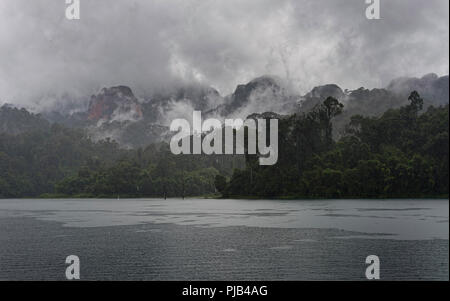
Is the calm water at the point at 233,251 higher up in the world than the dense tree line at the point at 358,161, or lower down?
lower down

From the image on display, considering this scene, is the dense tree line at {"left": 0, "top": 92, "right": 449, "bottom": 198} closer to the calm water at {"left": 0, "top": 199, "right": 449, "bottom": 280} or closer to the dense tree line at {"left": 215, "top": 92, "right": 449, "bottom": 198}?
the dense tree line at {"left": 215, "top": 92, "right": 449, "bottom": 198}

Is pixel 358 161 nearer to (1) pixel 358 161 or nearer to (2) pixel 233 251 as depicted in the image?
(1) pixel 358 161

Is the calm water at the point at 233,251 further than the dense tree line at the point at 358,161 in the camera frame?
No

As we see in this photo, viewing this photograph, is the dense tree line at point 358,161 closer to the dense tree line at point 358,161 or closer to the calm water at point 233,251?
the dense tree line at point 358,161

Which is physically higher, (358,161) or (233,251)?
(358,161)

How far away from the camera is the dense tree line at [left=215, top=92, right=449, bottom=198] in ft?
468

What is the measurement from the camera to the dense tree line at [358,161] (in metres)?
142

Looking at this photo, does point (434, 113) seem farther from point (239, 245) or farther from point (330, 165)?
point (239, 245)

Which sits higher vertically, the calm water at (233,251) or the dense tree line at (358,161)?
the dense tree line at (358,161)

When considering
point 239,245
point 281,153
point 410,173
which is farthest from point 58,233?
point 281,153

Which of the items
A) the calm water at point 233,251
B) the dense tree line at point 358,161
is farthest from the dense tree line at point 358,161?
the calm water at point 233,251

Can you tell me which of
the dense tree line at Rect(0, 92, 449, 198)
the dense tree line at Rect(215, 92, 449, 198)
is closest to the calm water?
the dense tree line at Rect(215, 92, 449, 198)

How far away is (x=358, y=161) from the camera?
530 ft

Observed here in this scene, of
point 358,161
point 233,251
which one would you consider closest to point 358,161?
point 358,161
